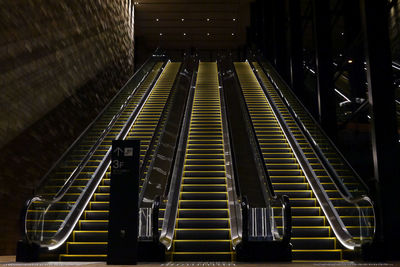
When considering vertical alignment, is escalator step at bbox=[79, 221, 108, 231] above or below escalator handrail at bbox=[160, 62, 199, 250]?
below

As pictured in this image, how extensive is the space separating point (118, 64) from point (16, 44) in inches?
386

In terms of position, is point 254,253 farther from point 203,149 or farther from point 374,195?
point 203,149

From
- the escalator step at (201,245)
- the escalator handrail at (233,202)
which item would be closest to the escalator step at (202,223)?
the escalator handrail at (233,202)

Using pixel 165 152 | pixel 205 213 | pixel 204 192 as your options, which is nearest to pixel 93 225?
pixel 205 213

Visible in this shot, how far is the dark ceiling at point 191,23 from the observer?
23109mm

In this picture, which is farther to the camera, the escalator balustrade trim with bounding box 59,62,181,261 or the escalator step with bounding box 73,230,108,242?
the escalator step with bounding box 73,230,108,242

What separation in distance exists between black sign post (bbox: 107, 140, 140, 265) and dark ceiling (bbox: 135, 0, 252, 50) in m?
17.4

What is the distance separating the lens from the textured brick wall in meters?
8.34

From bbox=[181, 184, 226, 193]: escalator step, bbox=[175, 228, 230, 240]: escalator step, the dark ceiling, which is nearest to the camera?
bbox=[175, 228, 230, 240]: escalator step

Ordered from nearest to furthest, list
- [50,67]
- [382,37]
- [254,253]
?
[254,253] < [382,37] < [50,67]

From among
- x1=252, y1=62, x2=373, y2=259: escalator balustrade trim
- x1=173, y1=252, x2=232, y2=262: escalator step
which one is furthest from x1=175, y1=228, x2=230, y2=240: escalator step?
x1=252, y1=62, x2=373, y2=259: escalator balustrade trim

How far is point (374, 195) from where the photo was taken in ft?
25.5

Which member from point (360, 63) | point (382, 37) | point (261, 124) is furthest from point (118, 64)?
point (382, 37)

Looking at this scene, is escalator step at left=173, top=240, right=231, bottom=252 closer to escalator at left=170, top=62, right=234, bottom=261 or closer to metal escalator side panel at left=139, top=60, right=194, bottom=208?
escalator at left=170, top=62, right=234, bottom=261
